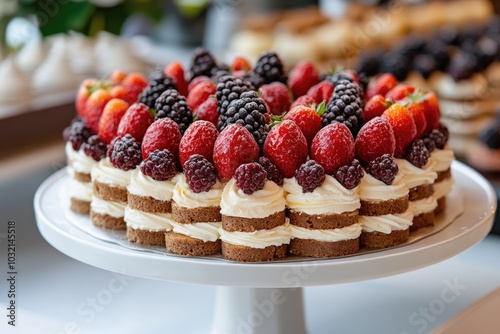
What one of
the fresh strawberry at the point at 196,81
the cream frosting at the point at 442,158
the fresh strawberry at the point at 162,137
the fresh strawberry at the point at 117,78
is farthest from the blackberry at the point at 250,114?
the fresh strawberry at the point at 117,78

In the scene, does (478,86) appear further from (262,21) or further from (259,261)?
(259,261)

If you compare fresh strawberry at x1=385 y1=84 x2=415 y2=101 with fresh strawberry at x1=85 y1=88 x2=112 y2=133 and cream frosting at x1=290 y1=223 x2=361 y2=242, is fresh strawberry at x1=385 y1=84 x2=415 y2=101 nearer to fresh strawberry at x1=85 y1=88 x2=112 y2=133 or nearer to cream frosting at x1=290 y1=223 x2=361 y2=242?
cream frosting at x1=290 y1=223 x2=361 y2=242

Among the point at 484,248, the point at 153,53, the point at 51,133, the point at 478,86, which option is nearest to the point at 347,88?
the point at 484,248

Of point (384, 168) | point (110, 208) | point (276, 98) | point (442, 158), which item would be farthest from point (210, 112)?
point (442, 158)

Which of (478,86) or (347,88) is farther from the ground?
(347,88)

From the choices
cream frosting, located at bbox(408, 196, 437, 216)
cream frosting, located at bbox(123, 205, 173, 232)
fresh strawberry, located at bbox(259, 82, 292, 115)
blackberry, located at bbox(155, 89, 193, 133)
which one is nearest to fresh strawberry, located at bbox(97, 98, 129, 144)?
blackberry, located at bbox(155, 89, 193, 133)

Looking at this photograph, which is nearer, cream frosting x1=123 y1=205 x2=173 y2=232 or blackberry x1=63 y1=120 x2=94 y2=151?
cream frosting x1=123 y1=205 x2=173 y2=232

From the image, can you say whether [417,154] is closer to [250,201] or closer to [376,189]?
[376,189]
